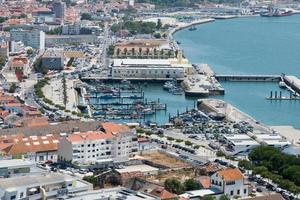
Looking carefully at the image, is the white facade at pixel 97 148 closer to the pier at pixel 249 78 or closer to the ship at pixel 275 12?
the pier at pixel 249 78

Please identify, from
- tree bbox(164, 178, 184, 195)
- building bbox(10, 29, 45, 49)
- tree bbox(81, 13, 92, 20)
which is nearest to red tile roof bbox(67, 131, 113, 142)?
tree bbox(164, 178, 184, 195)

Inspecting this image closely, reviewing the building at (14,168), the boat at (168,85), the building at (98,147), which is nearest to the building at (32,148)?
the building at (98,147)

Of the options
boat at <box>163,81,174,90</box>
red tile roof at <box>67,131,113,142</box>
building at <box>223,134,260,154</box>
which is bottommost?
boat at <box>163,81,174,90</box>

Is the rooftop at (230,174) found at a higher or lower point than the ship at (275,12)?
higher

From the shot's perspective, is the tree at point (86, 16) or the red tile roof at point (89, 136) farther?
the tree at point (86, 16)

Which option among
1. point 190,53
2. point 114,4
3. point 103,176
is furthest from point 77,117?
point 114,4

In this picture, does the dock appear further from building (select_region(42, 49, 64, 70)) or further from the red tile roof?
the red tile roof

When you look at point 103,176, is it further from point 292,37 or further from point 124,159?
point 292,37
